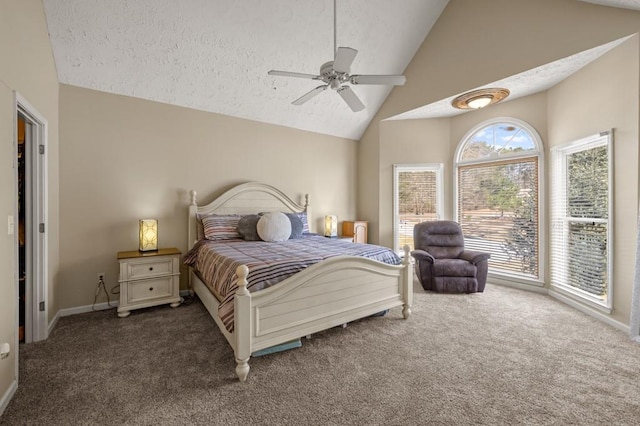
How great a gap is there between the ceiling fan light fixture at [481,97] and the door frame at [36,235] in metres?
4.81

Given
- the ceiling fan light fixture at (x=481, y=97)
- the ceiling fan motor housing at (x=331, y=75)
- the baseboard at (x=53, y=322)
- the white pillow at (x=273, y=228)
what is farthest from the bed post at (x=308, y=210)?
the baseboard at (x=53, y=322)

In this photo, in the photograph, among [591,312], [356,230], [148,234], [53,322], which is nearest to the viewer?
[53,322]

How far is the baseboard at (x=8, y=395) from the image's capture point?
165 cm

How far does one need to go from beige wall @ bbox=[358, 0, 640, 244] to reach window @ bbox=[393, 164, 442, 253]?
27cm

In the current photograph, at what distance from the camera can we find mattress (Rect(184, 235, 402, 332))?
212 cm

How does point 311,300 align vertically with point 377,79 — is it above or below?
below

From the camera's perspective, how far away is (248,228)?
3.66 metres

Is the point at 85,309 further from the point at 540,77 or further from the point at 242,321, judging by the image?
the point at 540,77

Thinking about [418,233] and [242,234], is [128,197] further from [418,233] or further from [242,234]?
[418,233]

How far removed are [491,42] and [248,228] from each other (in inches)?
152

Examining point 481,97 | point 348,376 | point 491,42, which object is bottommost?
point 348,376

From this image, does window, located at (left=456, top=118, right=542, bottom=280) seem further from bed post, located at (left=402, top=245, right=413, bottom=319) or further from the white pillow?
the white pillow

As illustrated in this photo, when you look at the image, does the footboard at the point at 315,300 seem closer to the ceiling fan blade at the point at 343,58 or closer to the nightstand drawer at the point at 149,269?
the ceiling fan blade at the point at 343,58

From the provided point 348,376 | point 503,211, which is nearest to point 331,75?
point 348,376
